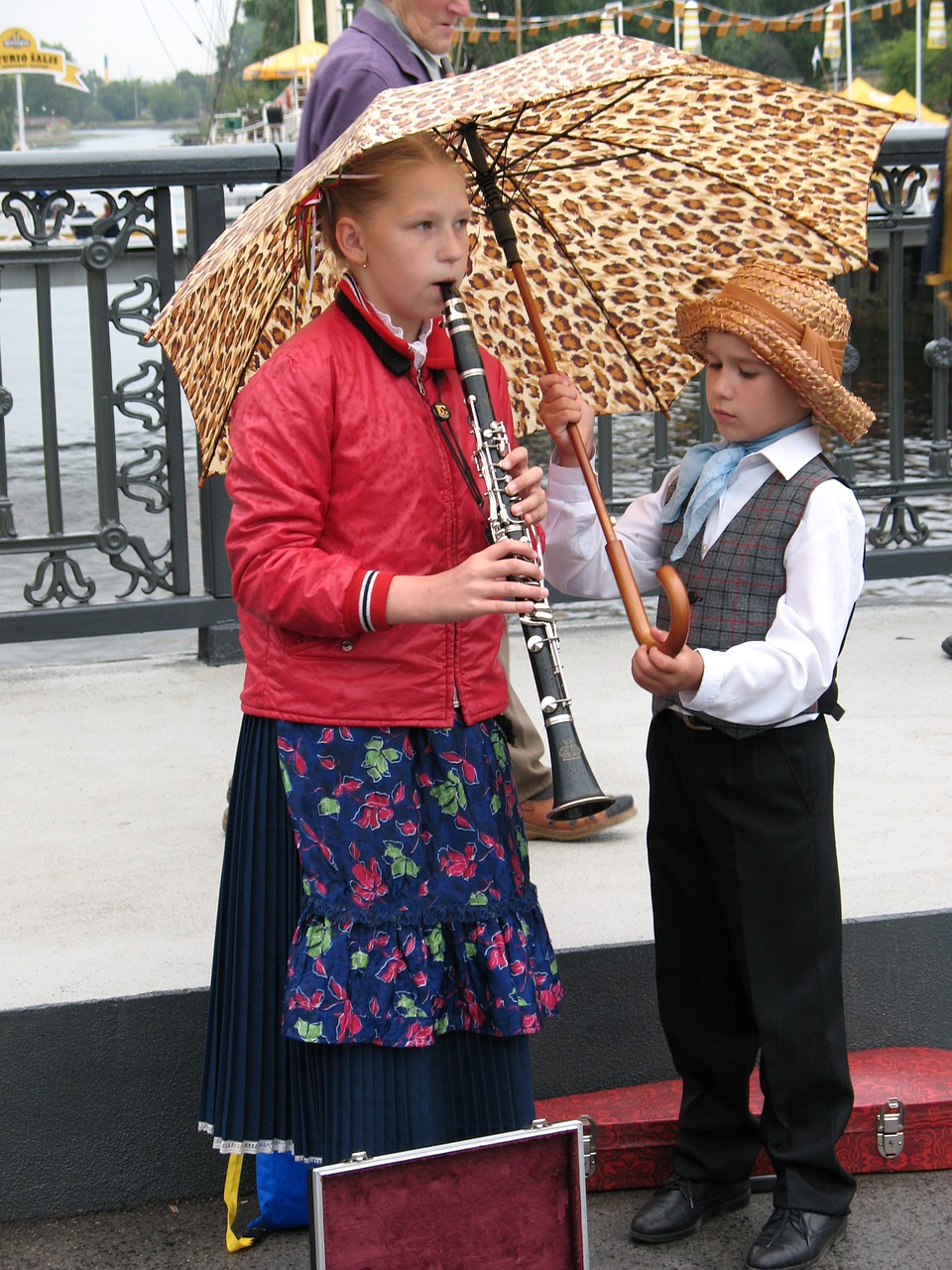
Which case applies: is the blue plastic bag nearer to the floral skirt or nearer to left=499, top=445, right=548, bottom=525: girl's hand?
the floral skirt

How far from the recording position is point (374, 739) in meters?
2.39

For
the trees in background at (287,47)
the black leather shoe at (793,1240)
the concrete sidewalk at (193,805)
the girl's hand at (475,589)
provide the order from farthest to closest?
the trees in background at (287,47) < the concrete sidewalk at (193,805) < the black leather shoe at (793,1240) < the girl's hand at (475,589)

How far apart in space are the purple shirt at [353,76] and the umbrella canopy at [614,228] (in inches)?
22.1

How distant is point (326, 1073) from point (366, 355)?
3.58ft

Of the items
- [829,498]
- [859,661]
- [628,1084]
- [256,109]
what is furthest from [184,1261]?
[256,109]

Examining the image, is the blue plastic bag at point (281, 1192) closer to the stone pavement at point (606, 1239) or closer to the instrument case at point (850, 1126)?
the stone pavement at point (606, 1239)

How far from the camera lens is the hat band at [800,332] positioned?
8.12ft

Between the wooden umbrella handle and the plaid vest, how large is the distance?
9 centimetres

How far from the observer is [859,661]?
4977 mm

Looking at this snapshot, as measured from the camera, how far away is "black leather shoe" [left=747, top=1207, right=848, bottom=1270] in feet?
8.68

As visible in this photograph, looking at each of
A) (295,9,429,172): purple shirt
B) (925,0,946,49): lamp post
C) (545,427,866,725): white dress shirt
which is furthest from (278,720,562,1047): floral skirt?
(925,0,946,49): lamp post

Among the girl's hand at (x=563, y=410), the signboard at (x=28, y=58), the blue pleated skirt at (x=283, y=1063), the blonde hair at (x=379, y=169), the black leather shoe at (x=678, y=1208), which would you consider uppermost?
the signboard at (x=28, y=58)

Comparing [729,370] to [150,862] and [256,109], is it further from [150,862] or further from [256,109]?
[256,109]

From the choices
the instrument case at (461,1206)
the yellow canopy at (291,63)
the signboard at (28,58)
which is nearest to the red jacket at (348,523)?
the instrument case at (461,1206)
